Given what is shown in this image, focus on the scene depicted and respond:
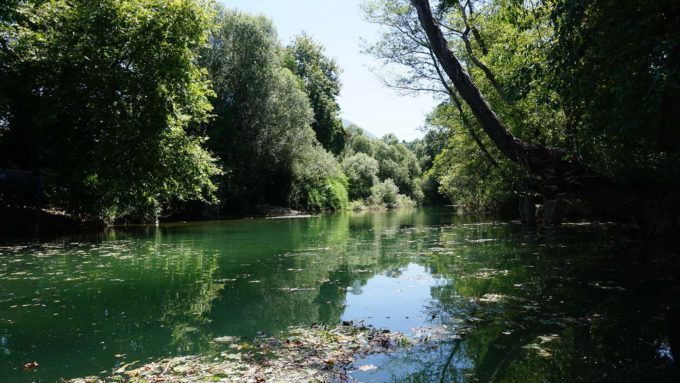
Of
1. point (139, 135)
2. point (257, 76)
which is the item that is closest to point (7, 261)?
point (139, 135)

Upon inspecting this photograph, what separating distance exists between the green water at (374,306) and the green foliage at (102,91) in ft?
22.5

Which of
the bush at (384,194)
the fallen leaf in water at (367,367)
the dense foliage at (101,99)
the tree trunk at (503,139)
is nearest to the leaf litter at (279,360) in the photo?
the fallen leaf in water at (367,367)

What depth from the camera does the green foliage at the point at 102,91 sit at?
1914cm

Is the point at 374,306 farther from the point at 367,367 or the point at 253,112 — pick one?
the point at 253,112

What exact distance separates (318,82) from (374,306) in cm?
5403

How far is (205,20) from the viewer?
70.1ft

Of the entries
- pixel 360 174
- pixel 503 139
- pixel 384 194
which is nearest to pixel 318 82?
pixel 360 174

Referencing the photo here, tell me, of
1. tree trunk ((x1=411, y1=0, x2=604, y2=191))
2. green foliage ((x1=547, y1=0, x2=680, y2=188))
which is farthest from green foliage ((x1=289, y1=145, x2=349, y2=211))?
green foliage ((x1=547, y1=0, x2=680, y2=188))

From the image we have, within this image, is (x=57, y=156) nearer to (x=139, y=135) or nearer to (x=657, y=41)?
(x=139, y=135)

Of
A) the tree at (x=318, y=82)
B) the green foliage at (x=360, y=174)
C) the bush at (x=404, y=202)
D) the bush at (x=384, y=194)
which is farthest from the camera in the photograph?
the bush at (x=404, y=202)

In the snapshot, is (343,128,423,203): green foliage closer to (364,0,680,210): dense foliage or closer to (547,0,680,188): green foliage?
(364,0,680,210): dense foliage

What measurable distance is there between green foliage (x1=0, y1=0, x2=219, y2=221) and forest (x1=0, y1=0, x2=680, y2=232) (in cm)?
8

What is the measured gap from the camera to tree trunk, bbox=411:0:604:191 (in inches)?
434

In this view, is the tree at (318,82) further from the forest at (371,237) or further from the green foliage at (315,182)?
the forest at (371,237)
